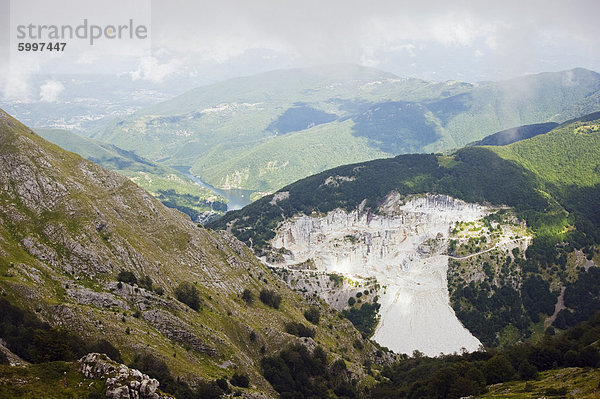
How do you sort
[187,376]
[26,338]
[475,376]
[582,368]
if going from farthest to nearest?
[475,376] < [582,368] < [187,376] < [26,338]

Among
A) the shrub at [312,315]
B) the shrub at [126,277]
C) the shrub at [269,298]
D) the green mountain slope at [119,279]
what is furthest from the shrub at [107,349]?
the shrub at [312,315]

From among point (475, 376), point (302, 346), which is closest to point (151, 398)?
point (302, 346)

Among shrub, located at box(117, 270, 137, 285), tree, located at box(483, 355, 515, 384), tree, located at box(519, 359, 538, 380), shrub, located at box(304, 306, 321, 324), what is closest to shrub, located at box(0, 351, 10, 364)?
shrub, located at box(117, 270, 137, 285)

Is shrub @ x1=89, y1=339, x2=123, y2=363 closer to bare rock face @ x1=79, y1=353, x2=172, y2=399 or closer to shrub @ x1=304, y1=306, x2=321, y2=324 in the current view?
bare rock face @ x1=79, y1=353, x2=172, y2=399

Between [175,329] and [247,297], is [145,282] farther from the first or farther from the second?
[247,297]

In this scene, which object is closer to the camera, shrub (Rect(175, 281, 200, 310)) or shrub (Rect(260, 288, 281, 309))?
shrub (Rect(175, 281, 200, 310))

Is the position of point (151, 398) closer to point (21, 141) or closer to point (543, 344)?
point (21, 141)
